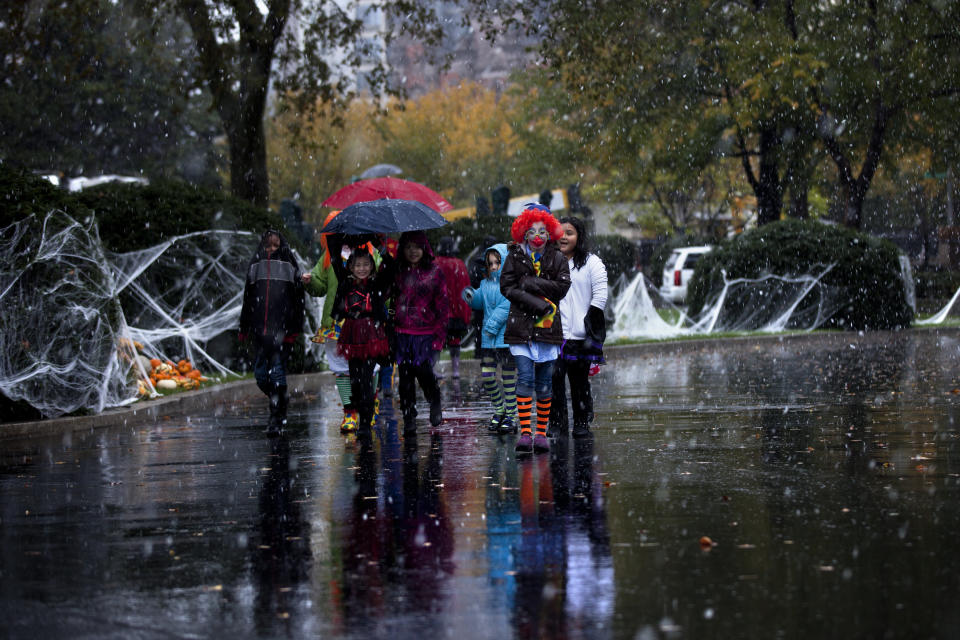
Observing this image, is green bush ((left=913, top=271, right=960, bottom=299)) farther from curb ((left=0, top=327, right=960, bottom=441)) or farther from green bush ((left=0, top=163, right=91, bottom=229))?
green bush ((left=0, top=163, right=91, bottom=229))

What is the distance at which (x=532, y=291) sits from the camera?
1028cm

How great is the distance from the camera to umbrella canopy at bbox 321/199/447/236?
36.4ft

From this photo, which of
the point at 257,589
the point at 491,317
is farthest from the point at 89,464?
the point at 257,589

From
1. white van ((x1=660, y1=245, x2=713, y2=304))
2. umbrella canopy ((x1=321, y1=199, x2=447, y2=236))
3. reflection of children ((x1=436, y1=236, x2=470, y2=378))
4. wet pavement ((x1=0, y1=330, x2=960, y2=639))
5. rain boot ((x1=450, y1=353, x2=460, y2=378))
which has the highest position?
white van ((x1=660, y1=245, x2=713, y2=304))

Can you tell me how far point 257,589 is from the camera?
6043 mm

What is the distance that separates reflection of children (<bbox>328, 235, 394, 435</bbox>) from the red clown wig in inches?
52.1

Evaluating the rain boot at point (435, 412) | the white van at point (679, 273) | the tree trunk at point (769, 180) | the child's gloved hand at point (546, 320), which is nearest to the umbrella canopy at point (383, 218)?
the child's gloved hand at point (546, 320)

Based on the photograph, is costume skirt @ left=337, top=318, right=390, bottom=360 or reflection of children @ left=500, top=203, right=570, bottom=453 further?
costume skirt @ left=337, top=318, right=390, bottom=360

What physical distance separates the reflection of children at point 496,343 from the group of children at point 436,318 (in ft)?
0.04

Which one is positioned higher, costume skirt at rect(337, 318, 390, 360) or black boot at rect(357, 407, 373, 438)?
costume skirt at rect(337, 318, 390, 360)

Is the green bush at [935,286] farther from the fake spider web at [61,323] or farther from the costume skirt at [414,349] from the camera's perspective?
the costume skirt at [414,349]

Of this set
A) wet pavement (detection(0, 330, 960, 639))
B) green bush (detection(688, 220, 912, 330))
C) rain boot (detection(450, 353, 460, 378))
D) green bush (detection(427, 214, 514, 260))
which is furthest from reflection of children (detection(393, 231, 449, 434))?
green bush (detection(688, 220, 912, 330))

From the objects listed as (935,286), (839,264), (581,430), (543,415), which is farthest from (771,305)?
(543,415)

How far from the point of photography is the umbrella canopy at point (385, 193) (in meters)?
12.2
